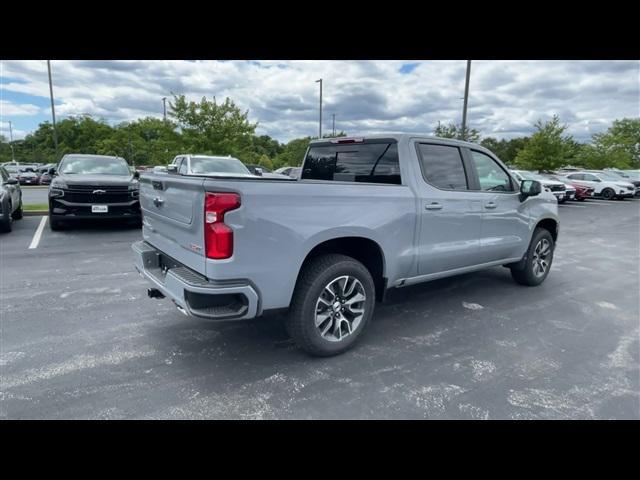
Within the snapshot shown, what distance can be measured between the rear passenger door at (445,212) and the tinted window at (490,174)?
27cm

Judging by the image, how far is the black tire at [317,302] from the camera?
10.3 feet

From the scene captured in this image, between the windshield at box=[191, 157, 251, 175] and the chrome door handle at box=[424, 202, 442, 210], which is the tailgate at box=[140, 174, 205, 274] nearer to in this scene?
the chrome door handle at box=[424, 202, 442, 210]

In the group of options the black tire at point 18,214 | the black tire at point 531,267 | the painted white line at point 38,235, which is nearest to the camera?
the black tire at point 531,267

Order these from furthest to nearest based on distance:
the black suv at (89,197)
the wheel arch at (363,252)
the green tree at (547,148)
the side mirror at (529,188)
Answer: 1. the green tree at (547,148)
2. the black suv at (89,197)
3. the side mirror at (529,188)
4. the wheel arch at (363,252)

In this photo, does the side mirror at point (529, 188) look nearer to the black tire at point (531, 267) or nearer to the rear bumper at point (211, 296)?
the black tire at point (531, 267)

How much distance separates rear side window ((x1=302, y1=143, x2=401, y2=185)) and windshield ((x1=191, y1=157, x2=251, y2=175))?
6.99 metres

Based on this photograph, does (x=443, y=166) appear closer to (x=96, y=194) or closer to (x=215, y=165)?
(x=96, y=194)

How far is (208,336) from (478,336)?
8.56ft

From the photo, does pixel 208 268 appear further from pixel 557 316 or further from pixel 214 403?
pixel 557 316

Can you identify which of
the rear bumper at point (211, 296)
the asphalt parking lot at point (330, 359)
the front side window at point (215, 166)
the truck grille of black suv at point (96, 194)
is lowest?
the asphalt parking lot at point (330, 359)

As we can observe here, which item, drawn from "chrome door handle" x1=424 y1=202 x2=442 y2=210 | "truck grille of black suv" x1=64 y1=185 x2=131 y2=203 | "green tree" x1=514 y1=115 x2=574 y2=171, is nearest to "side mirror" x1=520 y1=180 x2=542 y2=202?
"chrome door handle" x1=424 y1=202 x2=442 y2=210

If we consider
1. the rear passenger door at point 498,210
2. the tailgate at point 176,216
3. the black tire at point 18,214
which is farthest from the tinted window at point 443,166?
the black tire at point 18,214
